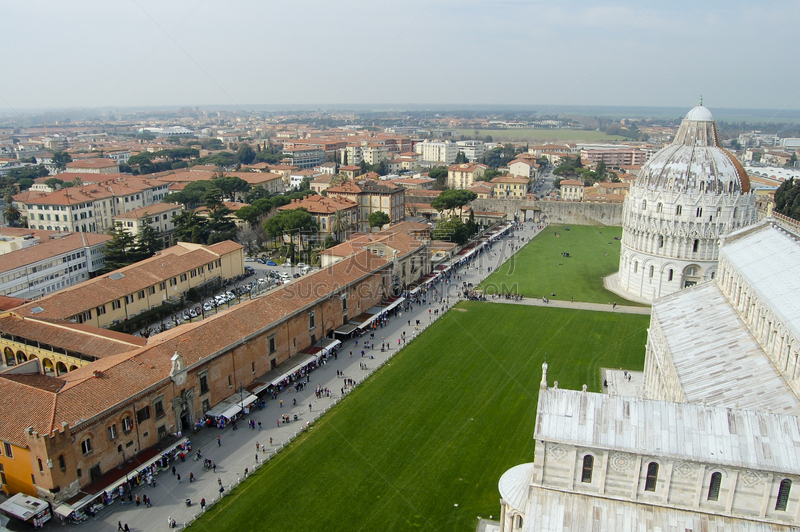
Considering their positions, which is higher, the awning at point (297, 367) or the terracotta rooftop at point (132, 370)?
the terracotta rooftop at point (132, 370)

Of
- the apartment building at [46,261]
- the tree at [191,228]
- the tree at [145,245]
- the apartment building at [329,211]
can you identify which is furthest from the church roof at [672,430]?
the tree at [191,228]

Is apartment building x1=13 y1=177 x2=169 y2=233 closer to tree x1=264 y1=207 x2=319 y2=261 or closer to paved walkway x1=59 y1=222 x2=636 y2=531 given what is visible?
tree x1=264 y1=207 x2=319 y2=261

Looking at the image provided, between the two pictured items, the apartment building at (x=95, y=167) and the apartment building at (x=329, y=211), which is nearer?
the apartment building at (x=329, y=211)

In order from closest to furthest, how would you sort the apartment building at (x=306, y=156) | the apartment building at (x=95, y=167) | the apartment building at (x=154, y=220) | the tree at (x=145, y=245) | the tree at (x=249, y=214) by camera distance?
the tree at (x=145, y=245) < the apartment building at (x=154, y=220) < the tree at (x=249, y=214) < the apartment building at (x=95, y=167) < the apartment building at (x=306, y=156)

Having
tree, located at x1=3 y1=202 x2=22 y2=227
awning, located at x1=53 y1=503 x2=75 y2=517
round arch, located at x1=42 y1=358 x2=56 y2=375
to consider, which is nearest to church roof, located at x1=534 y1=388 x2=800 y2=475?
awning, located at x1=53 y1=503 x2=75 y2=517

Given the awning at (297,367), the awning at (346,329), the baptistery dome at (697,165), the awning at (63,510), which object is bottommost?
the awning at (63,510)

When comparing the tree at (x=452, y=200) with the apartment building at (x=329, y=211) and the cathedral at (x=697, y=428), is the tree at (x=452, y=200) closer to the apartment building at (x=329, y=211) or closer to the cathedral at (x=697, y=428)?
the apartment building at (x=329, y=211)

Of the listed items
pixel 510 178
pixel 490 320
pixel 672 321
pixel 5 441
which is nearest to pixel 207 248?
pixel 490 320

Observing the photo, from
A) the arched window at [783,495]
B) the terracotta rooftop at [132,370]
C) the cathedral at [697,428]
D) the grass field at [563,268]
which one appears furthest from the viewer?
the grass field at [563,268]
